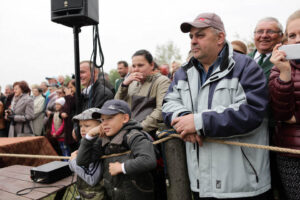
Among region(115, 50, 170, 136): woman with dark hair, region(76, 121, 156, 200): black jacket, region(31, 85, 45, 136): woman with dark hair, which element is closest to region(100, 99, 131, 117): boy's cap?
region(76, 121, 156, 200): black jacket

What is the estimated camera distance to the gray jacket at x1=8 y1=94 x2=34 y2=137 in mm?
5117

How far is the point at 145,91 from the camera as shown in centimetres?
281

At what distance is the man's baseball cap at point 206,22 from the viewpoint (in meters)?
1.67

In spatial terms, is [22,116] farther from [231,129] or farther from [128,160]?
[231,129]

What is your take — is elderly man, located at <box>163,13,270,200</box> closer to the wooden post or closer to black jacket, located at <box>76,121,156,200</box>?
the wooden post

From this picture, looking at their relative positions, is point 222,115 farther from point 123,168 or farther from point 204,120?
point 123,168

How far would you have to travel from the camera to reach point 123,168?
185cm

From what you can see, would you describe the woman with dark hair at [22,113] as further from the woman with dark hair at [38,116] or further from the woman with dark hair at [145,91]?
the woman with dark hair at [145,91]

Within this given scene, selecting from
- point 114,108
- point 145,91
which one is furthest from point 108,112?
point 145,91

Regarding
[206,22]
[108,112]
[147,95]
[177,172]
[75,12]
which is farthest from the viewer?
[147,95]

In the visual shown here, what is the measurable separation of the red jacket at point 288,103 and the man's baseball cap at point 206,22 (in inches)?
21.1

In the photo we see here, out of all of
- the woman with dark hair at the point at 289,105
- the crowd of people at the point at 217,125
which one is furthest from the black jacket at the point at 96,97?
the woman with dark hair at the point at 289,105

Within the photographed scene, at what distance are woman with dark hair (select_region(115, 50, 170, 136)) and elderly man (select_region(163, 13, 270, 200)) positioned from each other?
2.94ft

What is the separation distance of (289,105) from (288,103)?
0.02 meters
